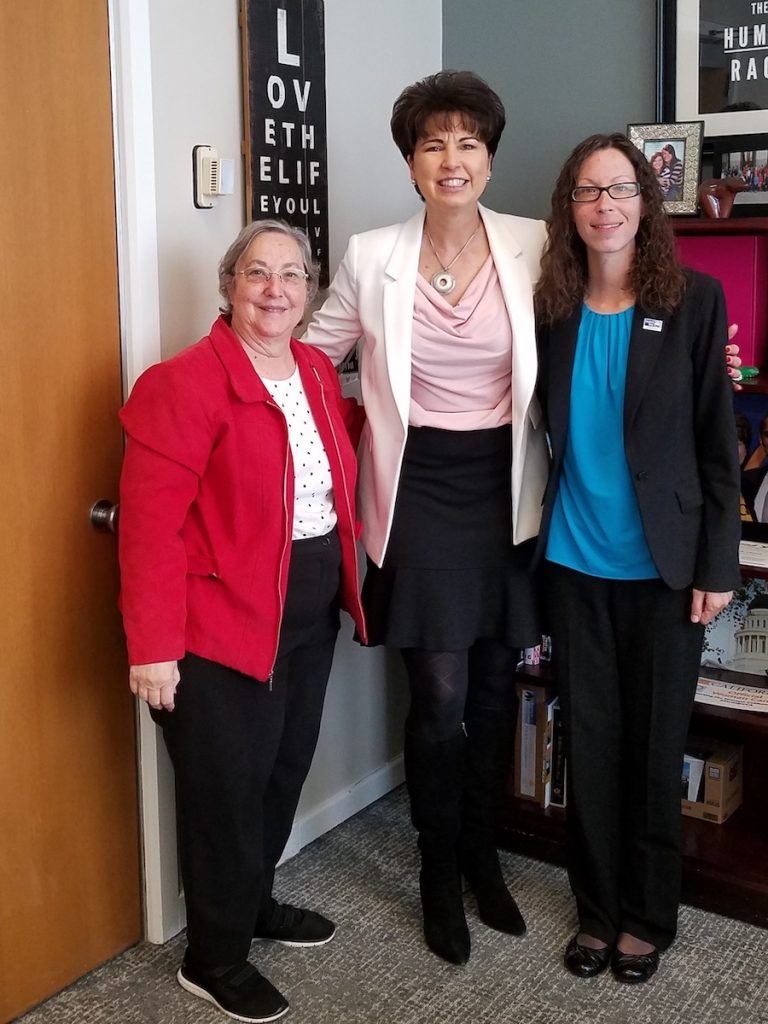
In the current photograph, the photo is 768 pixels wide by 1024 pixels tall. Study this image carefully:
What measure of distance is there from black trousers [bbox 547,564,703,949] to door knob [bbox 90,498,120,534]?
842mm

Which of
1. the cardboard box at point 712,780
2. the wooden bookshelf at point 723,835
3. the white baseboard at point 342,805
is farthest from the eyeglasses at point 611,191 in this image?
the white baseboard at point 342,805

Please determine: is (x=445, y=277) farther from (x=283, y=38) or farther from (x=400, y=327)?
(x=283, y=38)

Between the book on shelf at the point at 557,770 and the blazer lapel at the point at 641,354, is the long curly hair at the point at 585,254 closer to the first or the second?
the blazer lapel at the point at 641,354

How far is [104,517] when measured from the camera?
6.76 ft

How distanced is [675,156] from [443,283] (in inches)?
26.5

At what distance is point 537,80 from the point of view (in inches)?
109

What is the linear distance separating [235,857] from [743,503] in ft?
4.57

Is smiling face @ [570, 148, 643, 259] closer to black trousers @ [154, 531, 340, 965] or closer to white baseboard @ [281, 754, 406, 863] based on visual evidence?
black trousers @ [154, 531, 340, 965]

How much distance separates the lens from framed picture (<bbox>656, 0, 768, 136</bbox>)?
8.14ft

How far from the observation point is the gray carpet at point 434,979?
208cm

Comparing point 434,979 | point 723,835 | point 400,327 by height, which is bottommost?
point 434,979

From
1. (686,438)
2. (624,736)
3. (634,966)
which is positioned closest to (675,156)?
(686,438)

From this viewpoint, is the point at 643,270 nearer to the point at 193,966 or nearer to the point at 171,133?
the point at 171,133

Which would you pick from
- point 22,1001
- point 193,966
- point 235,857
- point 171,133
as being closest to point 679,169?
point 171,133
